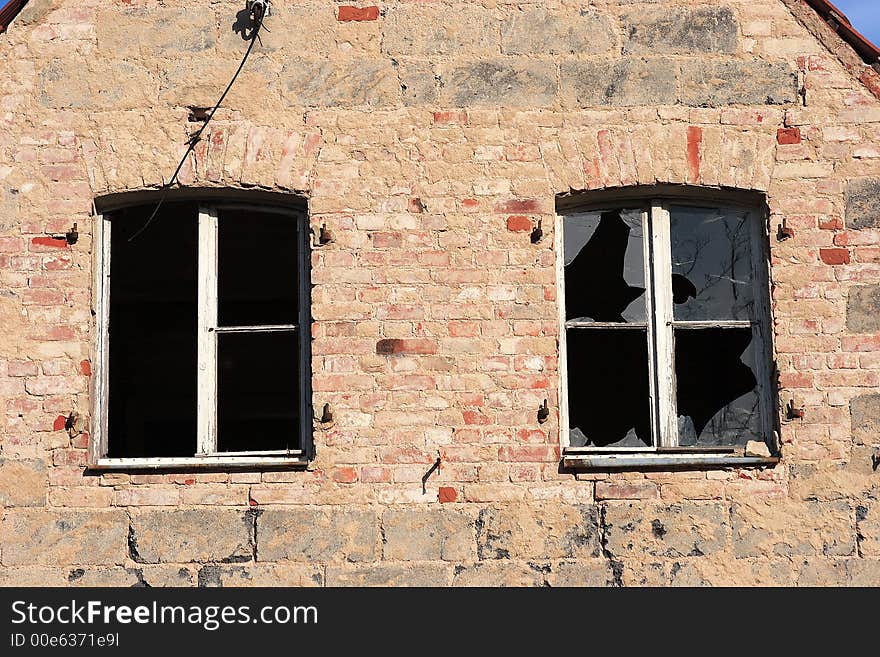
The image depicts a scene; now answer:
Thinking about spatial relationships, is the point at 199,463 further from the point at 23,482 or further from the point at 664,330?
the point at 664,330

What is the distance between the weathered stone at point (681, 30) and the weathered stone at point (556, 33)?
0.12 metres

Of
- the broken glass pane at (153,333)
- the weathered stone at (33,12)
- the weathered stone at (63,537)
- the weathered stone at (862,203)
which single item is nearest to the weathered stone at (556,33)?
the weathered stone at (862,203)

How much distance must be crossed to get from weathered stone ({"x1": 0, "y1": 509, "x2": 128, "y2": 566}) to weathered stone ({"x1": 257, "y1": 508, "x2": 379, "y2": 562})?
0.67m

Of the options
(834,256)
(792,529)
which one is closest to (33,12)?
(834,256)

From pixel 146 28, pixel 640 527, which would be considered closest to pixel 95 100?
pixel 146 28

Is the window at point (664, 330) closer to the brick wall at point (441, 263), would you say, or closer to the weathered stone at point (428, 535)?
the brick wall at point (441, 263)

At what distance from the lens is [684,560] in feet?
18.5

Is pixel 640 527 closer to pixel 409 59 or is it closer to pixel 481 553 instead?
pixel 481 553

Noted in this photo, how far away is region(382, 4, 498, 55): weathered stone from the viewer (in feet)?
19.9

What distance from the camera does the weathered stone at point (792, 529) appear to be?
565 cm

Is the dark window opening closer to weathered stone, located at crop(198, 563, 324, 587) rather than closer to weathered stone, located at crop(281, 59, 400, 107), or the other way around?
weathered stone, located at crop(281, 59, 400, 107)

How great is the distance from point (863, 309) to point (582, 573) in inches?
73.0

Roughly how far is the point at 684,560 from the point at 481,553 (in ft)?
3.10

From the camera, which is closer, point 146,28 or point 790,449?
point 790,449
